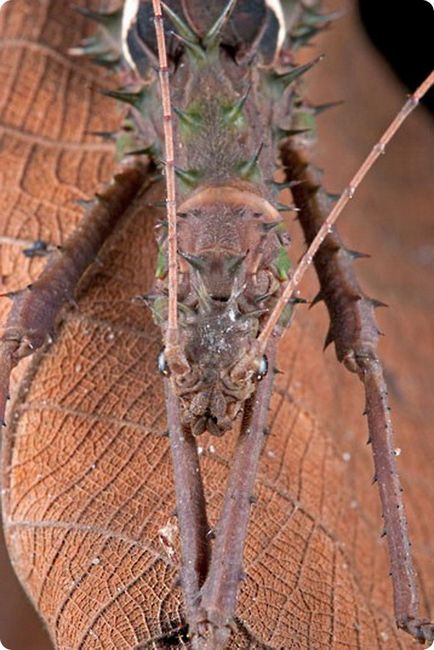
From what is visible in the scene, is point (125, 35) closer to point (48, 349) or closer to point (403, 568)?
point (48, 349)

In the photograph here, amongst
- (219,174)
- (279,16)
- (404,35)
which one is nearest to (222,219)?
(219,174)

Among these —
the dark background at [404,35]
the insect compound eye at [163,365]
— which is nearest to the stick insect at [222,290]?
the insect compound eye at [163,365]

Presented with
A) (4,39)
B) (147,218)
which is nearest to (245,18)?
(147,218)

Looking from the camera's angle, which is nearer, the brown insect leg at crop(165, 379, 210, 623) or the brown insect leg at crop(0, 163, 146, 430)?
the brown insect leg at crop(165, 379, 210, 623)

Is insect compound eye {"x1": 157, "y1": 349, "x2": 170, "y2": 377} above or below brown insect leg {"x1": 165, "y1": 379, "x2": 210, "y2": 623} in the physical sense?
above

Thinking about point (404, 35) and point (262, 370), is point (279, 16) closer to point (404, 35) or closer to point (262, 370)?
point (262, 370)

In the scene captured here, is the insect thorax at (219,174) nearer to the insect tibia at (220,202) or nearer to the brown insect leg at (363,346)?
the insect tibia at (220,202)

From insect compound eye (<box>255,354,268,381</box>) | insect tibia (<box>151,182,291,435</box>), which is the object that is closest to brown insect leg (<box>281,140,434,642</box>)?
insect tibia (<box>151,182,291,435</box>)

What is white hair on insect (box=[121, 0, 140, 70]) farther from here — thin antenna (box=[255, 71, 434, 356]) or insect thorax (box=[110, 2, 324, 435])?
thin antenna (box=[255, 71, 434, 356])
